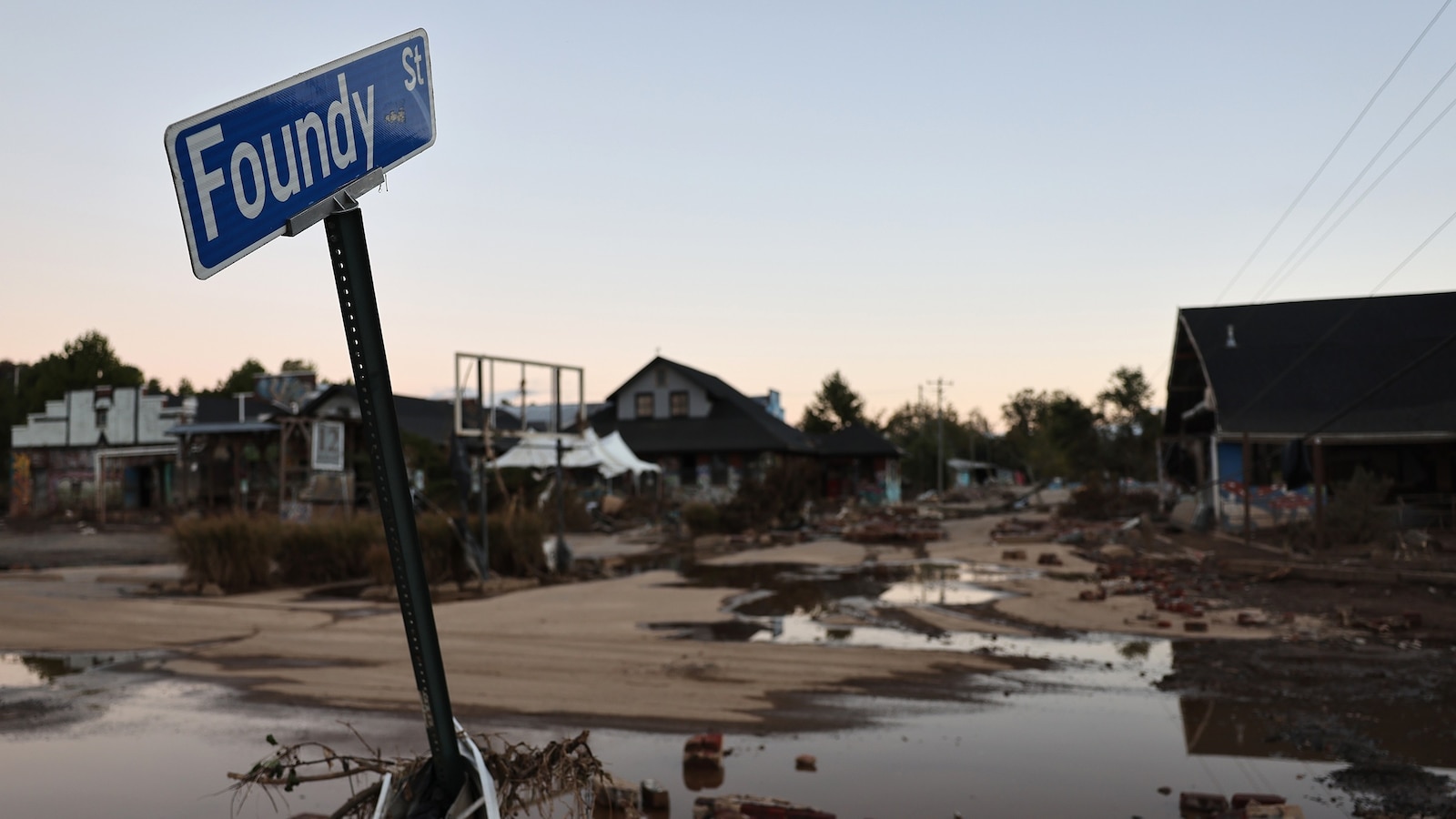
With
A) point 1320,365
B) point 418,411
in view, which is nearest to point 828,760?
point 1320,365

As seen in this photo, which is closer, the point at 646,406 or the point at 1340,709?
the point at 1340,709

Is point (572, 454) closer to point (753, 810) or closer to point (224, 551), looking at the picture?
point (224, 551)

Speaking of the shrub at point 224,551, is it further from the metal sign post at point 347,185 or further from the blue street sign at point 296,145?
the blue street sign at point 296,145

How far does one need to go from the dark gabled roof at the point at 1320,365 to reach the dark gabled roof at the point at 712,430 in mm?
17876

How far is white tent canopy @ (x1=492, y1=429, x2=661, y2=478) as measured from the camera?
24.0 m

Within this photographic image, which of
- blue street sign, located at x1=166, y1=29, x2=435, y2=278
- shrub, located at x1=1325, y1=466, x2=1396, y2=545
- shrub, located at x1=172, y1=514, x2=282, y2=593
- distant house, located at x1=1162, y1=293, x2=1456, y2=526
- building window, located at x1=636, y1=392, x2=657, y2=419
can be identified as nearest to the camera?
blue street sign, located at x1=166, y1=29, x2=435, y2=278

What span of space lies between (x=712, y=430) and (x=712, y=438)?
1.03 meters

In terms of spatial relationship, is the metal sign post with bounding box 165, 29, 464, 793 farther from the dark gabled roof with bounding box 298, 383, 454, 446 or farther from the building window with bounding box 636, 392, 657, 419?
the building window with bounding box 636, 392, 657, 419

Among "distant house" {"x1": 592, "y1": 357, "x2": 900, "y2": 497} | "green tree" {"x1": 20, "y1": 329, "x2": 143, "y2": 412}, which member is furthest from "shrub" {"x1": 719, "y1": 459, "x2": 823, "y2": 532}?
"green tree" {"x1": 20, "y1": 329, "x2": 143, "y2": 412}

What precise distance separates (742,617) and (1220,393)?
22394mm

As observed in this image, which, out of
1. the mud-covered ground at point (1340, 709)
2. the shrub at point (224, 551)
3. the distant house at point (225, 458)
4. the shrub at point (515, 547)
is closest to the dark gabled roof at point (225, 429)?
the distant house at point (225, 458)

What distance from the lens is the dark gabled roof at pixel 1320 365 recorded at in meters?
29.5

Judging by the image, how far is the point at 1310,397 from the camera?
3178 centimetres

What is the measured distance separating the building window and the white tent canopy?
15.4 m
